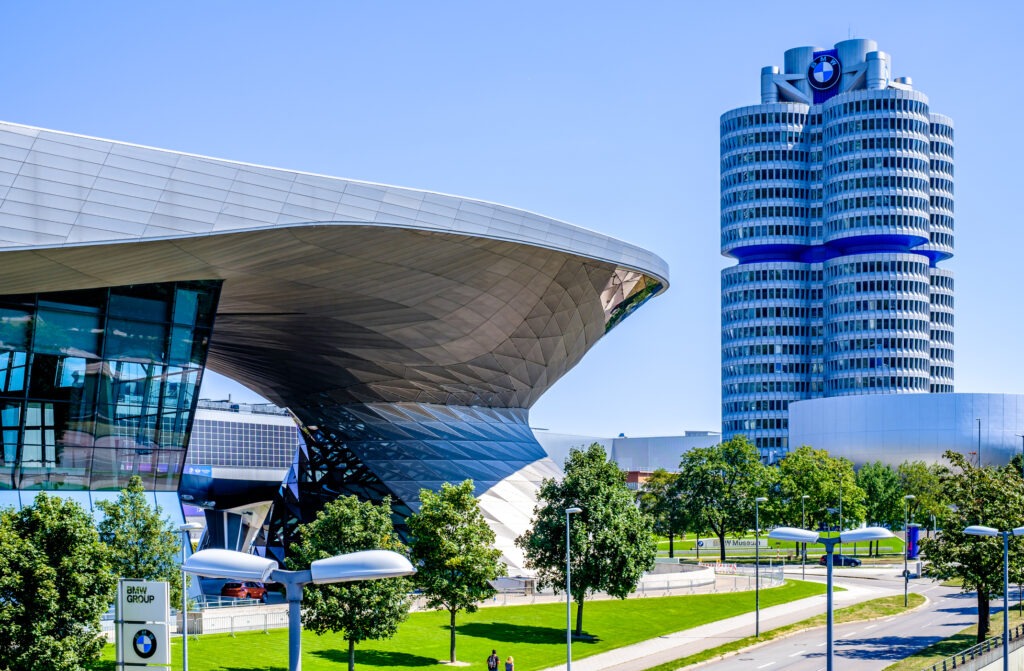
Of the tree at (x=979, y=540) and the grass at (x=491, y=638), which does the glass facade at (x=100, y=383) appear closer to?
the grass at (x=491, y=638)

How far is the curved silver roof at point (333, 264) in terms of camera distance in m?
45.6

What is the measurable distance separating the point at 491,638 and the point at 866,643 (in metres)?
17.5

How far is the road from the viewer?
5119cm

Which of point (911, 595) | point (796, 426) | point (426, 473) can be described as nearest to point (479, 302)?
point (426, 473)

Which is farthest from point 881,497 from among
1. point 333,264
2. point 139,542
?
point 139,542

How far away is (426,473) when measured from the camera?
7794 cm

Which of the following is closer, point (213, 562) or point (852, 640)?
point (213, 562)

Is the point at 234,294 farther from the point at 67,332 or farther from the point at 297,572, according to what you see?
the point at 297,572

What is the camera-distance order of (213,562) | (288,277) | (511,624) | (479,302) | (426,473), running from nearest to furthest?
(213,562), (288,277), (511,624), (479,302), (426,473)

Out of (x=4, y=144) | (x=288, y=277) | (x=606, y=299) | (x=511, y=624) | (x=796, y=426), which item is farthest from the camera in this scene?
(x=796, y=426)

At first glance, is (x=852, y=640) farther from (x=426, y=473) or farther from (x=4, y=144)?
(x=4, y=144)

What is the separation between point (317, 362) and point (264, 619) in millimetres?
28795

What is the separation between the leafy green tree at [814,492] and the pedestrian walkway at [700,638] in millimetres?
31035

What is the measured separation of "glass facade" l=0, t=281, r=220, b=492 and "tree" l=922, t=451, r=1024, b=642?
35153 mm
